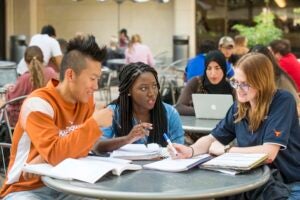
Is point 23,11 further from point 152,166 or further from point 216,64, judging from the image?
point 152,166

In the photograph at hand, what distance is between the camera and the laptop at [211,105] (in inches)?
170

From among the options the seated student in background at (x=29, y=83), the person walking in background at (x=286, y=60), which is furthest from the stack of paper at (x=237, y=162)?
the person walking in background at (x=286, y=60)

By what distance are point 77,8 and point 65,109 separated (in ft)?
47.5

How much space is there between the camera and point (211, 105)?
4.39 meters

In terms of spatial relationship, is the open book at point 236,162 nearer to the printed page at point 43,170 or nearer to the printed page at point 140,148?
the printed page at point 140,148

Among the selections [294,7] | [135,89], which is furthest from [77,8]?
[135,89]

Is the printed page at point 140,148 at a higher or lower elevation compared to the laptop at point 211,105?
lower

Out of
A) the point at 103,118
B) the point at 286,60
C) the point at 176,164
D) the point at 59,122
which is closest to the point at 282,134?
the point at 176,164

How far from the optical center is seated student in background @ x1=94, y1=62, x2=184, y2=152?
10.5 feet

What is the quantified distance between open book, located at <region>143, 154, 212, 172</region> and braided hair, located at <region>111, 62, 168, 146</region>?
21.1 inches

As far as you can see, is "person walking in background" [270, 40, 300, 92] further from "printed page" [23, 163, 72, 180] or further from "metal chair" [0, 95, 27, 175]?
"printed page" [23, 163, 72, 180]

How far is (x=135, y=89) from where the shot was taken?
3.25 metres

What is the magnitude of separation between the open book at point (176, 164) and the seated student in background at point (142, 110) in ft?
1.76

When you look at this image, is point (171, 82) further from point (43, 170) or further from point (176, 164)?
point (43, 170)
